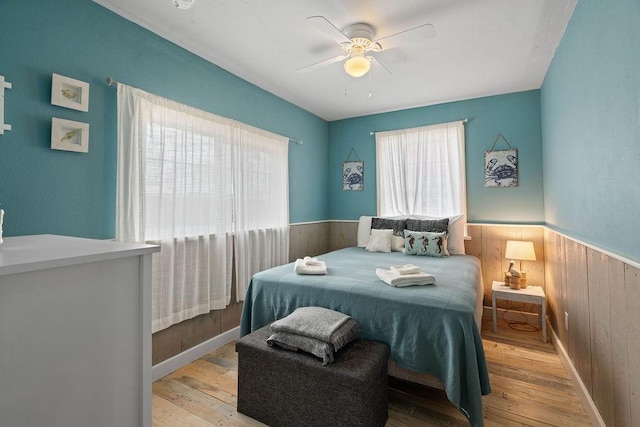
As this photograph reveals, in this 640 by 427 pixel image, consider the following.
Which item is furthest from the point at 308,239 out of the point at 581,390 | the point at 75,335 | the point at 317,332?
the point at 75,335

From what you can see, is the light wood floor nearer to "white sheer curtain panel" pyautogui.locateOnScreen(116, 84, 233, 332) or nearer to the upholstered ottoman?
the upholstered ottoman

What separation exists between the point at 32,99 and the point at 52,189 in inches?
19.7

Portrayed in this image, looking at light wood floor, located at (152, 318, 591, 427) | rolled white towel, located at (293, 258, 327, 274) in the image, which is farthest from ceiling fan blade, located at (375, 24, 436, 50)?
light wood floor, located at (152, 318, 591, 427)

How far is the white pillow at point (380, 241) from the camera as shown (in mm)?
3564

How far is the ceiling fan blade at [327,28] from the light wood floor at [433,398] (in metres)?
2.47

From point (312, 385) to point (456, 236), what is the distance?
8.33 feet

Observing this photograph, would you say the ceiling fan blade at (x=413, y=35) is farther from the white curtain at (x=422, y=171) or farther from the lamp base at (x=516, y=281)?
the lamp base at (x=516, y=281)

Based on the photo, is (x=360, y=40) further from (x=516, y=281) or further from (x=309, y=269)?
(x=516, y=281)

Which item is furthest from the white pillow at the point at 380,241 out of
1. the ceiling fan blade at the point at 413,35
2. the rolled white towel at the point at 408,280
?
the ceiling fan blade at the point at 413,35

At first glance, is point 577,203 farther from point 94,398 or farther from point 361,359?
point 94,398

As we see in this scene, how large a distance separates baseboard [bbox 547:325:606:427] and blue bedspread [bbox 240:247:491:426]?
1.98ft

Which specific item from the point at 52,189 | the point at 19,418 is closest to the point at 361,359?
the point at 19,418

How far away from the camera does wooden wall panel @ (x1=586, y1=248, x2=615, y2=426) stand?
1.53m

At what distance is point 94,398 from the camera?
900mm
